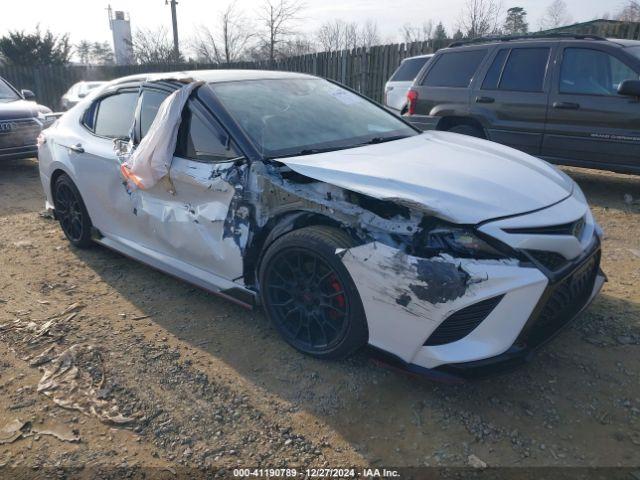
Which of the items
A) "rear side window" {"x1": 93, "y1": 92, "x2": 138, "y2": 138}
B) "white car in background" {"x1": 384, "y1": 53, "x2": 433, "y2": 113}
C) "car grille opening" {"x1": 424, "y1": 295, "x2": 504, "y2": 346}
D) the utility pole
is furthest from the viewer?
the utility pole

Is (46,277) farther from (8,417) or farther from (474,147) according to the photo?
(474,147)

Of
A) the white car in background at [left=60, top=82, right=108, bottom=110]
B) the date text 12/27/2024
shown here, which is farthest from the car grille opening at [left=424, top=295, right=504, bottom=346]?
the white car in background at [left=60, top=82, right=108, bottom=110]

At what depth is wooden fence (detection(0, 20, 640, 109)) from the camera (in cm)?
1155

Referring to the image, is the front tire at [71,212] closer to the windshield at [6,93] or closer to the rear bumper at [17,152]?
the rear bumper at [17,152]

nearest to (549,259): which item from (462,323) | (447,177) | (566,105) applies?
(462,323)

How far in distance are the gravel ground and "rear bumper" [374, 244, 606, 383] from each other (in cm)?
A: 24

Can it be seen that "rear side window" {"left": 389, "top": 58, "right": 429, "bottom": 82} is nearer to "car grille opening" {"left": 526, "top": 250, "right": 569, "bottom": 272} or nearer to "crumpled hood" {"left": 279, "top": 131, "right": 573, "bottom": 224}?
"crumpled hood" {"left": 279, "top": 131, "right": 573, "bottom": 224}

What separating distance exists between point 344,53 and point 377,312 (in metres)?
13.1

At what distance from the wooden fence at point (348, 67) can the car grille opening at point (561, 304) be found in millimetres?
9678

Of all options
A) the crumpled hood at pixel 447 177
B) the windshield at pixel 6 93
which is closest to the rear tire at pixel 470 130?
the crumpled hood at pixel 447 177

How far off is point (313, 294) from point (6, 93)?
29.2 ft

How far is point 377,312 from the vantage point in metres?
2.53

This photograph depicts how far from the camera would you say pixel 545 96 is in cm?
636

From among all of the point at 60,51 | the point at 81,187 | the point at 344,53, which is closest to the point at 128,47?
the point at 60,51
